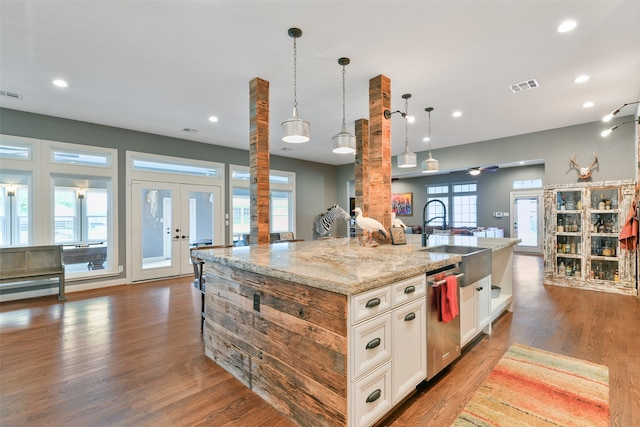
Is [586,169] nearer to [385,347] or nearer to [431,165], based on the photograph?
[431,165]

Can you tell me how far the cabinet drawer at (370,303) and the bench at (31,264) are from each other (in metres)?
5.18

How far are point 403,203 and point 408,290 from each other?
34.9 ft

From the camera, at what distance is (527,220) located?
959 centimetres

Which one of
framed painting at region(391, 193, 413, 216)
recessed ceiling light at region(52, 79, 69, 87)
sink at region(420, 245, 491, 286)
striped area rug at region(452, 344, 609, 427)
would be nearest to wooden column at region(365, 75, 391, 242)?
sink at region(420, 245, 491, 286)

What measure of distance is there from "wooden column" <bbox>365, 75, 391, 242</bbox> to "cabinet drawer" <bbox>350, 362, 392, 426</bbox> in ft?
7.02

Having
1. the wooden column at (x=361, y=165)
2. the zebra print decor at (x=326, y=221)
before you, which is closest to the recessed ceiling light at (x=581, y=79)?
the wooden column at (x=361, y=165)

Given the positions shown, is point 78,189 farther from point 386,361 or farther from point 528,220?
point 528,220

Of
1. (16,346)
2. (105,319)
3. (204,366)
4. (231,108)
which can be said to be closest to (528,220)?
(231,108)

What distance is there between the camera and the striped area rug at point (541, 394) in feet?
6.11

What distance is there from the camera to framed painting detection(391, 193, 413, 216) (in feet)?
39.2

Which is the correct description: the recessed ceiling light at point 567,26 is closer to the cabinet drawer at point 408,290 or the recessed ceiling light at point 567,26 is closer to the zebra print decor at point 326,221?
the cabinet drawer at point 408,290

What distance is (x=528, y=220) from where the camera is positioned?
957 centimetres

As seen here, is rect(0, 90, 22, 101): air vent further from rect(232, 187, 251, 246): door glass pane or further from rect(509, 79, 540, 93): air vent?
rect(509, 79, 540, 93): air vent

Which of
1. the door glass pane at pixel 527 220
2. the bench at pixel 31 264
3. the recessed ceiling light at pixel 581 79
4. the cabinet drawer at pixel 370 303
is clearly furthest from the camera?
the door glass pane at pixel 527 220
